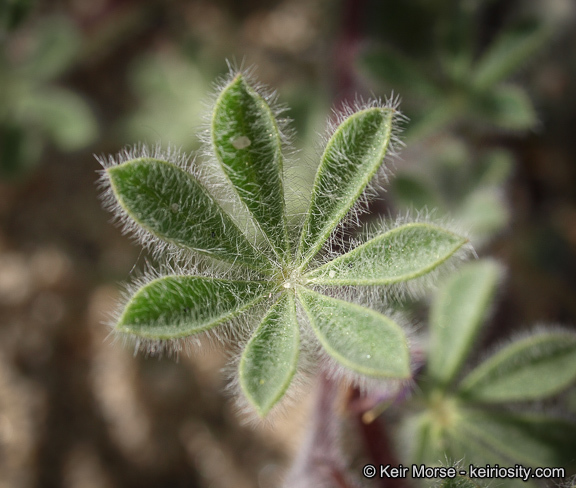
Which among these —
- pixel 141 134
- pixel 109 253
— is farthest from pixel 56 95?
pixel 109 253

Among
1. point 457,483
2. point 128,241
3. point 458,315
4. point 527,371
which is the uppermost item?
point 128,241

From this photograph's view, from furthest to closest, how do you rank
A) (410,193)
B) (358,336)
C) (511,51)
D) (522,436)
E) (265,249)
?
(511,51) < (410,193) < (522,436) < (265,249) < (358,336)

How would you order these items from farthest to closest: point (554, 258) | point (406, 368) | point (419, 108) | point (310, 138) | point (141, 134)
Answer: point (141, 134), point (554, 258), point (310, 138), point (419, 108), point (406, 368)

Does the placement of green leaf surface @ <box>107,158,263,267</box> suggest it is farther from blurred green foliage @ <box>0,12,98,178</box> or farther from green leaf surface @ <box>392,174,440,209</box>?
blurred green foliage @ <box>0,12,98,178</box>

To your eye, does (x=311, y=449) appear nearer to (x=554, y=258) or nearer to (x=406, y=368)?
(x=406, y=368)

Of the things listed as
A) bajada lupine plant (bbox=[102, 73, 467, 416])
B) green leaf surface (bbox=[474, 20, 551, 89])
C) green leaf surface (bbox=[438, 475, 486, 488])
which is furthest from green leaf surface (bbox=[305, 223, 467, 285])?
green leaf surface (bbox=[474, 20, 551, 89])

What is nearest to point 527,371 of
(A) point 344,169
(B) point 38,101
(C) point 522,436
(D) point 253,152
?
(C) point 522,436

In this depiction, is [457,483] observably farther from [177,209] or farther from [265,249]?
[177,209]
